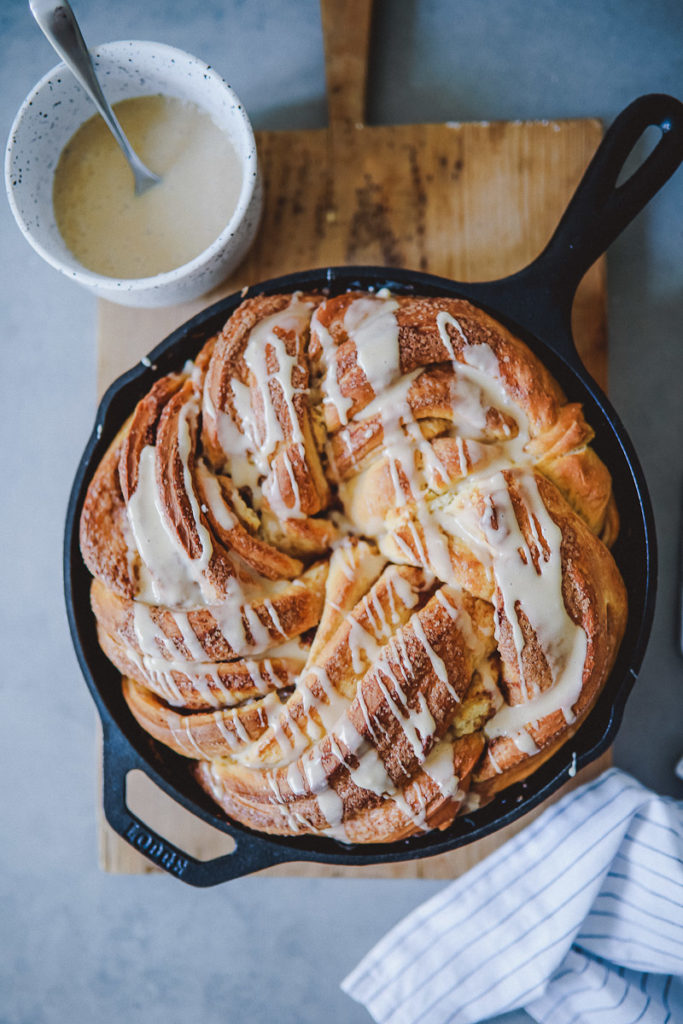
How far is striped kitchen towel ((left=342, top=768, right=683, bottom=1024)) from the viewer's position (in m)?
1.43

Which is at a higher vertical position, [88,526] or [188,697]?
[88,526]

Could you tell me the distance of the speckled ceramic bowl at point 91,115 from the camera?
1296 millimetres

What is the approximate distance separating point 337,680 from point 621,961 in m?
0.82

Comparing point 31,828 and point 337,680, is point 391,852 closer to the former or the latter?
point 337,680

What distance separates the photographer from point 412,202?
4.97ft

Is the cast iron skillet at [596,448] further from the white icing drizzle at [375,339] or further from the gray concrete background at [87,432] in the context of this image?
the gray concrete background at [87,432]

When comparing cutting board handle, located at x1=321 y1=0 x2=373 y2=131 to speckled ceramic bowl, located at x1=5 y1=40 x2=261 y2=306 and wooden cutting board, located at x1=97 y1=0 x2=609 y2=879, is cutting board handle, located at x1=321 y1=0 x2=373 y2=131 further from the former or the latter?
speckled ceramic bowl, located at x1=5 y1=40 x2=261 y2=306

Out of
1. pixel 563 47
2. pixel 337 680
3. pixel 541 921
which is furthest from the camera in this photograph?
pixel 563 47

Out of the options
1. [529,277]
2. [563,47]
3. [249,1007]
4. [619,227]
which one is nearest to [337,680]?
[529,277]

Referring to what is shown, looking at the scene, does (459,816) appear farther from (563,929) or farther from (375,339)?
(375,339)

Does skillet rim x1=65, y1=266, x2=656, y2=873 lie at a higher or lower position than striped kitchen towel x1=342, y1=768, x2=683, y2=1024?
higher

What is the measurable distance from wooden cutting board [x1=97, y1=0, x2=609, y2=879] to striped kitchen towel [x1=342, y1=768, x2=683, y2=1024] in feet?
0.20

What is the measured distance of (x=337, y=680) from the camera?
1.15 meters

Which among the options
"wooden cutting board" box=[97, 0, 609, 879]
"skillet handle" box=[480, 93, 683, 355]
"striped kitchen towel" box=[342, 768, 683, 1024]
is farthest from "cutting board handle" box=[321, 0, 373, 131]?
"striped kitchen towel" box=[342, 768, 683, 1024]
